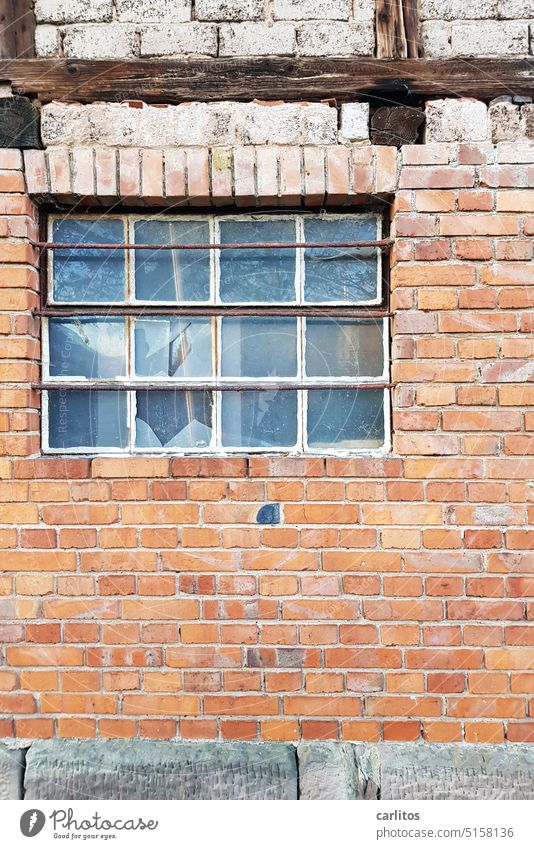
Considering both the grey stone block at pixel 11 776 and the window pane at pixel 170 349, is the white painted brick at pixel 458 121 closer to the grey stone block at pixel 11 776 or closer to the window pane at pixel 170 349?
the window pane at pixel 170 349

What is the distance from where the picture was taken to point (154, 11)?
223cm

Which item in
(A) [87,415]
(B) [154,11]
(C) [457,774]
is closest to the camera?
(C) [457,774]

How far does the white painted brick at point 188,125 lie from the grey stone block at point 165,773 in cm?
227

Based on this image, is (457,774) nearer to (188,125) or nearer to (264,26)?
(188,125)

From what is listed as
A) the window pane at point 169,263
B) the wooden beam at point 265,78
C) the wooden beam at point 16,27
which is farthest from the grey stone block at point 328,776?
the wooden beam at point 16,27

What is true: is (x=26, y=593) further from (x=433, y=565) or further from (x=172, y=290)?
(x=433, y=565)

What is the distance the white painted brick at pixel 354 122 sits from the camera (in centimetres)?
222

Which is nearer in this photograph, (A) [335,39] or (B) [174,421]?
(A) [335,39]

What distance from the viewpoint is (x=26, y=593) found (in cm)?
222

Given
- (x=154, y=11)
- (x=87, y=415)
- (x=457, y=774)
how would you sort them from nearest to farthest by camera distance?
(x=457, y=774)
(x=154, y=11)
(x=87, y=415)

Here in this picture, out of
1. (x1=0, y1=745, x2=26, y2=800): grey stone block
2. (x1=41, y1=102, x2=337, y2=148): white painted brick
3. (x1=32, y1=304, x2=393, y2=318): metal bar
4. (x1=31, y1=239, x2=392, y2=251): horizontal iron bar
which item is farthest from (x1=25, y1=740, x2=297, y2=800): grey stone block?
(x1=41, y1=102, x2=337, y2=148): white painted brick

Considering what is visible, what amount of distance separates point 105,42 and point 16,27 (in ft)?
1.18

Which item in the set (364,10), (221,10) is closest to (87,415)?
(221,10)

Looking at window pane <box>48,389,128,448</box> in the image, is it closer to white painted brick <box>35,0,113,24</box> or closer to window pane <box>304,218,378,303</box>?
window pane <box>304,218,378,303</box>
